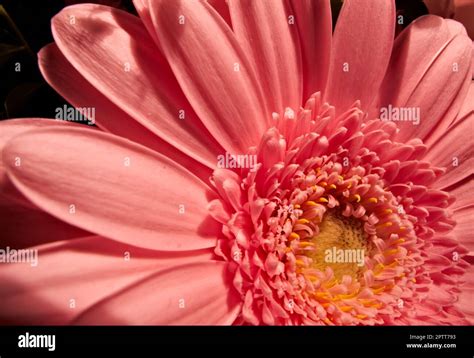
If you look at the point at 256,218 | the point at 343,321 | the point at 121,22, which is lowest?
the point at 343,321

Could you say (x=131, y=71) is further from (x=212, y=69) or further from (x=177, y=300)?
(x=177, y=300)

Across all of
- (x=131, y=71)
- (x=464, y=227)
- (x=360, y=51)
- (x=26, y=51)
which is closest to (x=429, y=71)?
(x=360, y=51)

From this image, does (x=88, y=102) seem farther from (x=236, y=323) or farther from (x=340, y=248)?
(x=340, y=248)

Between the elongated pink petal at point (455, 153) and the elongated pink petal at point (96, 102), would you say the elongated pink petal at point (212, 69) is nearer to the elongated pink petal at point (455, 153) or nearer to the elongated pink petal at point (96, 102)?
the elongated pink petal at point (96, 102)
